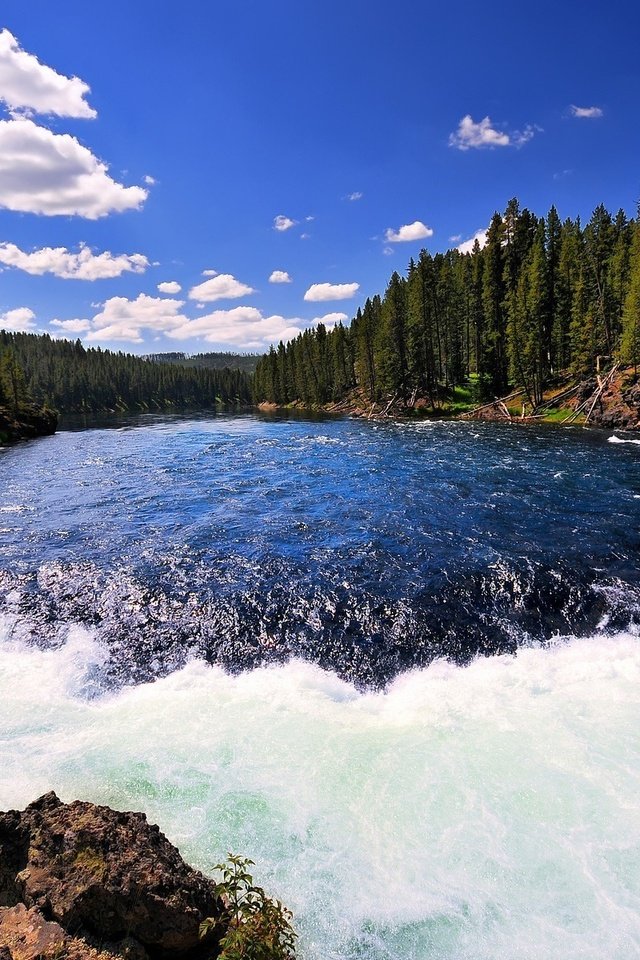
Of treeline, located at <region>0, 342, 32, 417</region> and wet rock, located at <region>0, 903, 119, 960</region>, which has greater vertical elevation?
treeline, located at <region>0, 342, 32, 417</region>

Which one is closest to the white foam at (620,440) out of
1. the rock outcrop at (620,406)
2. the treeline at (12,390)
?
the rock outcrop at (620,406)

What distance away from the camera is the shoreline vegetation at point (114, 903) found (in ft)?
16.0

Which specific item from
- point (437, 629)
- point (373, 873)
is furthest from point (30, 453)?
point (373, 873)

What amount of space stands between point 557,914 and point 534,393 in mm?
67702

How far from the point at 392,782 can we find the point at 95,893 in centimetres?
485

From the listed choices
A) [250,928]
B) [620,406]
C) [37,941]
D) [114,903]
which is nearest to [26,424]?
[620,406]

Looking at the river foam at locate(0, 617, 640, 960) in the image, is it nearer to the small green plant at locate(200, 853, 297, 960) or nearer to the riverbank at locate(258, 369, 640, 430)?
the small green plant at locate(200, 853, 297, 960)

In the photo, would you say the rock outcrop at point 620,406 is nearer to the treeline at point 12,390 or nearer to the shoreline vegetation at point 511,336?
the shoreline vegetation at point 511,336

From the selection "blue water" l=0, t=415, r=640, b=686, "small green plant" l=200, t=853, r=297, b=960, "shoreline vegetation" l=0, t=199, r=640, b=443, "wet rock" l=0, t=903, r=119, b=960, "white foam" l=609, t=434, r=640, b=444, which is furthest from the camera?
"shoreline vegetation" l=0, t=199, r=640, b=443

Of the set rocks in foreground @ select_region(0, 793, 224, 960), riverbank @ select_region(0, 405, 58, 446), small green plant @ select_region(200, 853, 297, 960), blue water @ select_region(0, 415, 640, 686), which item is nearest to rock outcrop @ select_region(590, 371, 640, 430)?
blue water @ select_region(0, 415, 640, 686)

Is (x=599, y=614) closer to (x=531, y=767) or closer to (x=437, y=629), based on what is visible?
(x=437, y=629)

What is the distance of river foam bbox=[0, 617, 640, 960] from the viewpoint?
6207 millimetres

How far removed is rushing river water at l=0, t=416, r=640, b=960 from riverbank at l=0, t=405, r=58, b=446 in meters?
51.8

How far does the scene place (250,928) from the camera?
5.25 meters
